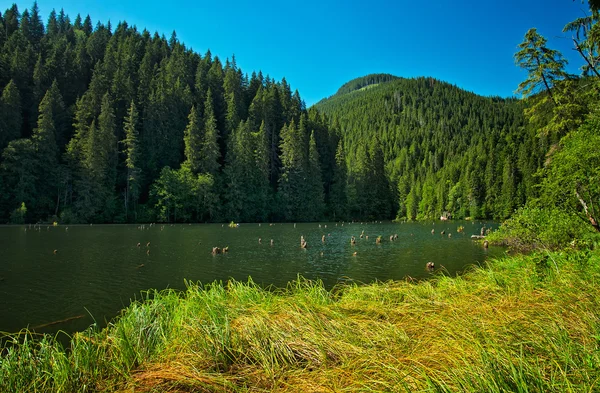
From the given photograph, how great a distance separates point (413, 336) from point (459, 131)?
7888 inches

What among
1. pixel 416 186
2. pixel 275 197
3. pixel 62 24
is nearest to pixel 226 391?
pixel 275 197

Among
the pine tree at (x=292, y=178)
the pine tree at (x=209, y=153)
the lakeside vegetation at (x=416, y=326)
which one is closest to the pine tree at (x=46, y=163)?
the pine tree at (x=209, y=153)

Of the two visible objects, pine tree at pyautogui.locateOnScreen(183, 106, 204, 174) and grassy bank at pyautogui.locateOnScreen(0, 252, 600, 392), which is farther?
pine tree at pyautogui.locateOnScreen(183, 106, 204, 174)

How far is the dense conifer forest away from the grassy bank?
54327 mm

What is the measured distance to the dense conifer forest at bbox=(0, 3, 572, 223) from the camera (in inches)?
2073

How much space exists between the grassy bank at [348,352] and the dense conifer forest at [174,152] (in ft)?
178

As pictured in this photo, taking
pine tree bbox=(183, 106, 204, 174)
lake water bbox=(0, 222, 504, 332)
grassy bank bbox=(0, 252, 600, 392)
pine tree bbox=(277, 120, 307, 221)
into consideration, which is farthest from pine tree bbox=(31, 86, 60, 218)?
grassy bank bbox=(0, 252, 600, 392)

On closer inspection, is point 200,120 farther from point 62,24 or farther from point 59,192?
point 62,24

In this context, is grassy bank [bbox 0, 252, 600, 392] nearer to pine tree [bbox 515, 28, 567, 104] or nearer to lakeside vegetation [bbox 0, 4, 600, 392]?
lakeside vegetation [bbox 0, 4, 600, 392]

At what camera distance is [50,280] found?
46.1 feet

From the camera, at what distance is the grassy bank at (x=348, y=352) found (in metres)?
2.77

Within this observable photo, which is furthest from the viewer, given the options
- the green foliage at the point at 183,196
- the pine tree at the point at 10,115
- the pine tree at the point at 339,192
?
the pine tree at the point at 339,192

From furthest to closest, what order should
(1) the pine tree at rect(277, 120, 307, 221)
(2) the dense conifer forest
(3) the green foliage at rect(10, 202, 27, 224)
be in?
1. (1) the pine tree at rect(277, 120, 307, 221)
2. (2) the dense conifer forest
3. (3) the green foliage at rect(10, 202, 27, 224)

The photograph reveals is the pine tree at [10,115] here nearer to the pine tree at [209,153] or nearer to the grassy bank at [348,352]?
the pine tree at [209,153]
